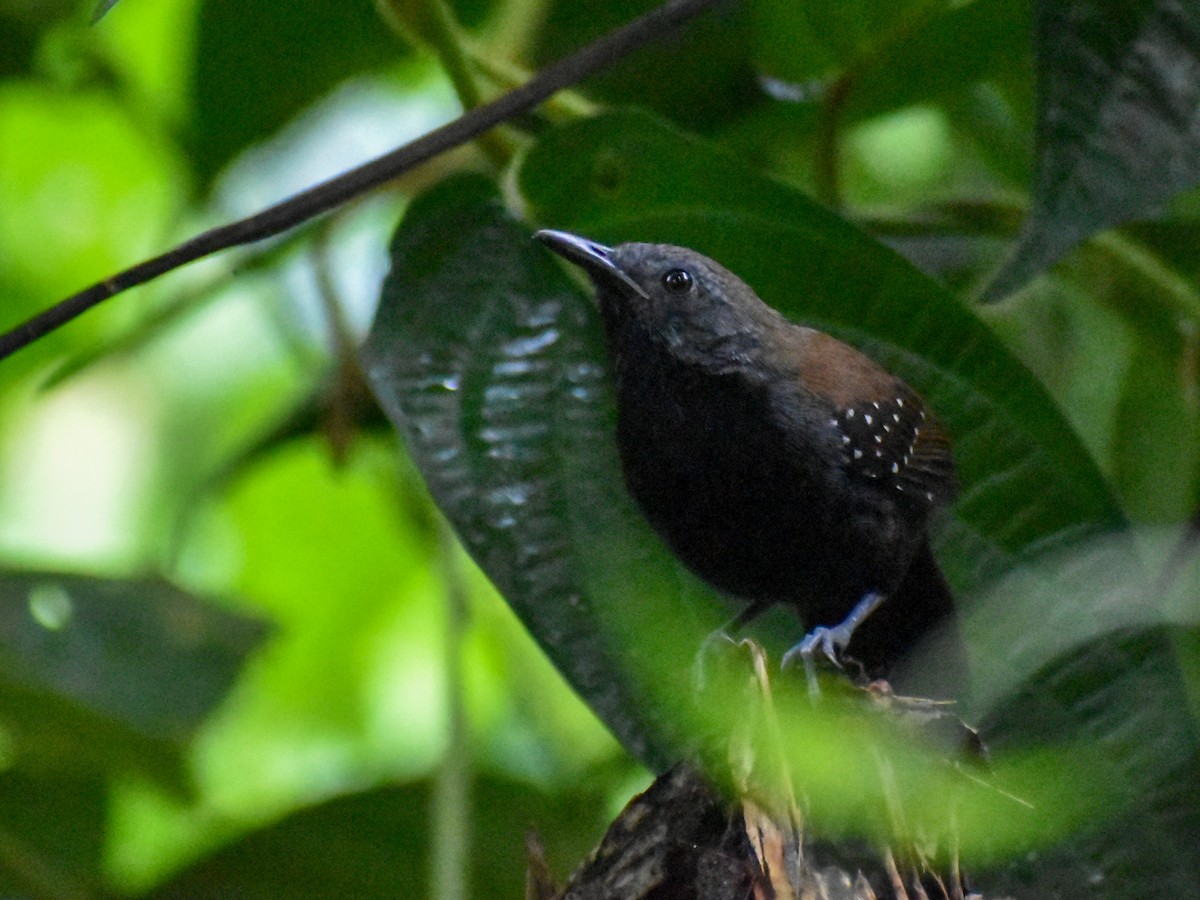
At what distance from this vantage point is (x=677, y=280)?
86.0 inches

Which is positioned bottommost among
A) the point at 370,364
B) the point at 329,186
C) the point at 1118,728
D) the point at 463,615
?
the point at 1118,728

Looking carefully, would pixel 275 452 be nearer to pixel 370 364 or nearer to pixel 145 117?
pixel 145 117

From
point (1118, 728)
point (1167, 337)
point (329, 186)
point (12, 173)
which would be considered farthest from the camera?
point (12, 173)

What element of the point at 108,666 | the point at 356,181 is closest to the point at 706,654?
the point at 356,181

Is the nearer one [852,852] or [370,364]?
[852,852]

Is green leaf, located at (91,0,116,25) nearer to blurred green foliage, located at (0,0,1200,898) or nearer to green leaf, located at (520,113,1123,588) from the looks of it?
blurred green foliage, located at (0,0,1200,898)

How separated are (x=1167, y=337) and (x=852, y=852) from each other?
1.39 meters

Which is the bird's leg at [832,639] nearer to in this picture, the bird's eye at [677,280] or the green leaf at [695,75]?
the bird's eye at [677,280]

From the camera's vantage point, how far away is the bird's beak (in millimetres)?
2072

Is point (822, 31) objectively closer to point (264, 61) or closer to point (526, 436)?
point (526, 436)

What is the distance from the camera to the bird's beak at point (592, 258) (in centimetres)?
207

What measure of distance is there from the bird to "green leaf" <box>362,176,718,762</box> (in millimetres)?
81

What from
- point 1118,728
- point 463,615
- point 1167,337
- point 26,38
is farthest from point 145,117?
point 1118,728

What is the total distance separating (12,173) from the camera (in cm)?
428
